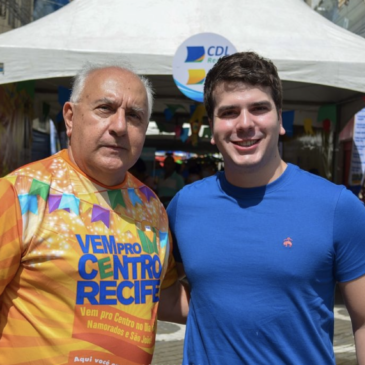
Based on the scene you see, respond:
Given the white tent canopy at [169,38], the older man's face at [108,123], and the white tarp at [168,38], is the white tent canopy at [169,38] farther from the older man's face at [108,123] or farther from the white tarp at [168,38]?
the older man's face at [108,123]

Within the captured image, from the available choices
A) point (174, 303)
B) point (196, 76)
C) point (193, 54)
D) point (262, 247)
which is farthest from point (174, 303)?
point (193, 54)

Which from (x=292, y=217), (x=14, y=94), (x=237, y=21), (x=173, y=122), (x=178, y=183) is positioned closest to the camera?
(x=292, y=217)

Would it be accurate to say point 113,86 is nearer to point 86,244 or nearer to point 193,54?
point 86,244

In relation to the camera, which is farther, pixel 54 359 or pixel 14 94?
pixel 14 94

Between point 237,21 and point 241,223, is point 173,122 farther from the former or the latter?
point 241,223

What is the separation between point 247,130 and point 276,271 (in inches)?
19.4

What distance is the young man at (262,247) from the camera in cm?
186

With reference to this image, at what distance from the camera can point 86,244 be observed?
1.85 m

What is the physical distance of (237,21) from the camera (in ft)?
21.0

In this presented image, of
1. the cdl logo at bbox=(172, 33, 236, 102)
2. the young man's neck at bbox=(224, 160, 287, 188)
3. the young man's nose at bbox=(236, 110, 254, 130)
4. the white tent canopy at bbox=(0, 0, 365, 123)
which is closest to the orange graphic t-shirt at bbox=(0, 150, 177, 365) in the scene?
the young man's neck at bbox=(224, 160, 287, 188)

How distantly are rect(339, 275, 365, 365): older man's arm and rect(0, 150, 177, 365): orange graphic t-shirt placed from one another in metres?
0.65

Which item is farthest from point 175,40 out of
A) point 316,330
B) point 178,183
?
point 316,330

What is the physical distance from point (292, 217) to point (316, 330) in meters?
0.38

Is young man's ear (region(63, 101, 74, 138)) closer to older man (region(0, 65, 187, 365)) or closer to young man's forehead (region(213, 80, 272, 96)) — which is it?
older man (region(0, 65, 187, 365))
